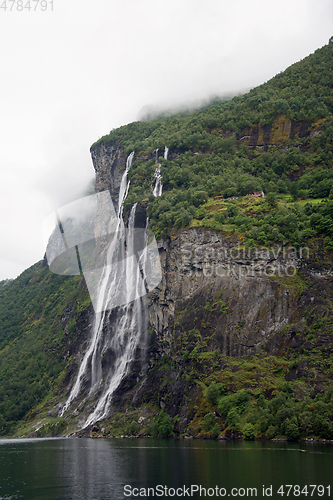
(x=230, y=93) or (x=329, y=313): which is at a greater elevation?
(x=230, y=93)

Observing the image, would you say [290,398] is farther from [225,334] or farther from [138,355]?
[138,355]

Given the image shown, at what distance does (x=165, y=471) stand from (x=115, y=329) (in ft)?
187

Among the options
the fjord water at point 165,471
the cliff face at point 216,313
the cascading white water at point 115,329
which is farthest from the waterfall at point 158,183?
the fjord water at point 165,471

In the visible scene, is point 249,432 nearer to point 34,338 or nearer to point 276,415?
point 276,415

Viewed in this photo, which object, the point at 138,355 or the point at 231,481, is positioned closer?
the point at 231,481

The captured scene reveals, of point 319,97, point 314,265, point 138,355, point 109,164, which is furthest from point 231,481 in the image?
point 109,164

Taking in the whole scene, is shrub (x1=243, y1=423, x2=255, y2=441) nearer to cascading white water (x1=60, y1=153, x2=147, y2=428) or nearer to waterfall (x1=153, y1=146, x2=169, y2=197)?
cascading white water (x1=60, y1=153, x2=147, y2=428)

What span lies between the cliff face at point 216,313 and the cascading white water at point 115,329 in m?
2.91

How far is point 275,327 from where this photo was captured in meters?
61.6

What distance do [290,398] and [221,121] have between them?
8212 cm
